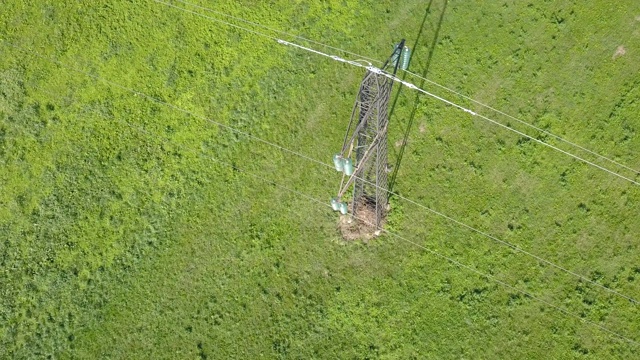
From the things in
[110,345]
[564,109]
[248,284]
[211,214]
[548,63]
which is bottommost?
[110,345]

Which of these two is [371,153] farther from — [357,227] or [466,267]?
[466,267]

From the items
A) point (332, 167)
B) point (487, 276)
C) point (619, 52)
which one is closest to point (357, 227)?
point (332, 167)

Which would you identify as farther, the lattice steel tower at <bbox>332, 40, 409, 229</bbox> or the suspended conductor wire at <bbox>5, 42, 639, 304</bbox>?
the suspended conductor wire at <bbox>5, 42, 639, 304</bbox>

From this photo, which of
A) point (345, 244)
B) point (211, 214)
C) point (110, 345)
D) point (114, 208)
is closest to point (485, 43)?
point (345, 244)

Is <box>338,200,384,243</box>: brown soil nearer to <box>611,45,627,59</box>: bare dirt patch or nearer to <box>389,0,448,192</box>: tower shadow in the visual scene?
<box>389,0,448,192</box>: tower shadow

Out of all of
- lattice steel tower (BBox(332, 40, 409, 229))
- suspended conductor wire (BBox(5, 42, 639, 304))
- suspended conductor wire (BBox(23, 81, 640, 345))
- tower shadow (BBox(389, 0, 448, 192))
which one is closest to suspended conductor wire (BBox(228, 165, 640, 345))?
suspended conductor wire (BBox(23, 81, 640, 345))

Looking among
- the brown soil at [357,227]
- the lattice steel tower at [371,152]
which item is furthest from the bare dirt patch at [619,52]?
the brown soil at [357,227]

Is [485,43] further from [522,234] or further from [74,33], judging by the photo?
[74,33]
